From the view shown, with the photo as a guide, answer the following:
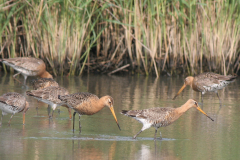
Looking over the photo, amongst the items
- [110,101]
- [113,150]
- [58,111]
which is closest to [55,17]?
[58,111]

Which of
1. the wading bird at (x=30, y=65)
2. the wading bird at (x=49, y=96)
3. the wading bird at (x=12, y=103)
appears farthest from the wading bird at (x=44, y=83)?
the wading bird at (x=30, y=65)

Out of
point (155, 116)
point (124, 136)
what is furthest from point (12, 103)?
point (155, 116)

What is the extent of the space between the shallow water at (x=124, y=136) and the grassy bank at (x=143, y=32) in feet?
11.9

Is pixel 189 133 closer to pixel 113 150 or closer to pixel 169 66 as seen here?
pixel 113 150

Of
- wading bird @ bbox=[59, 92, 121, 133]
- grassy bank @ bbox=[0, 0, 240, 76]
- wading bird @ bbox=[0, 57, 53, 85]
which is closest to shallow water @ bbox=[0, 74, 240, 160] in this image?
wading bird @ bbox=[59, 92, 121, 133]

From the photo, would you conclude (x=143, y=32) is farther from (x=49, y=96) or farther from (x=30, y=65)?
(x=49, y=96)

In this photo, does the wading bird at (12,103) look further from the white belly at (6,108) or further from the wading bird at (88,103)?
the wading bird at (88,103)

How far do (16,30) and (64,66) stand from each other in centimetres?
236

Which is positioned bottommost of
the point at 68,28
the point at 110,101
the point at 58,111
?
the point at 58,111

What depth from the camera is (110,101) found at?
291 inches

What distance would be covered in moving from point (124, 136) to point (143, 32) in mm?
7954

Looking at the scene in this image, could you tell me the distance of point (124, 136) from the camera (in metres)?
7.20

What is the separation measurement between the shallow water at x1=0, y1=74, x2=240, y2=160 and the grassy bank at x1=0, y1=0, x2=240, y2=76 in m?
3.61

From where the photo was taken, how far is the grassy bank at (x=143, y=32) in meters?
14.3
